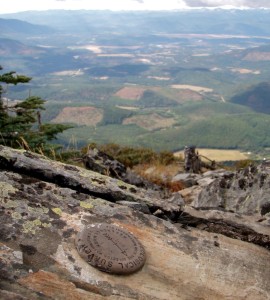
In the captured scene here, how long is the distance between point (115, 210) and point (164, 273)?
5.43ft

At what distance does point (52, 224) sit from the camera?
22.5 feet

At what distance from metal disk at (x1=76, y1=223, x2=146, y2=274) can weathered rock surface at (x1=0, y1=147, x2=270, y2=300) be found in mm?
123

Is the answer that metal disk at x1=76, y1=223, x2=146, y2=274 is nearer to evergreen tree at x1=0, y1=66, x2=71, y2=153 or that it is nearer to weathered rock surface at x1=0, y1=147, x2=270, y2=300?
weathered rock surface at x1=0, y1=147, x2=270, y2=300

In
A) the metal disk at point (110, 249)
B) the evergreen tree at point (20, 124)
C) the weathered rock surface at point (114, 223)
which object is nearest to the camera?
the weathered rock surface at point (114, 223)

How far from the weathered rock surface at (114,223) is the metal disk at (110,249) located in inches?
4.8

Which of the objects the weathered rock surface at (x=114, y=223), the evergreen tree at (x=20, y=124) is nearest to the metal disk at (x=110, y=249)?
the weathered rock surface at (x=114, y=223)

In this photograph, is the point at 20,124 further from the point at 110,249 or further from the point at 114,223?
the point at 110,249

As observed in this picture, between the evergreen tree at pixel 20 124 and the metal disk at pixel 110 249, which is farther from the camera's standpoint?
the evergreen tree at pixel 20 124

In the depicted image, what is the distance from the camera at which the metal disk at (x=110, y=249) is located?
6281 millimetres

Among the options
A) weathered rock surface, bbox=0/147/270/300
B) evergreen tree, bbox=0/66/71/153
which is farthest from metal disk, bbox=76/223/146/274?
evergreen tree, bbox=0/66/71/153

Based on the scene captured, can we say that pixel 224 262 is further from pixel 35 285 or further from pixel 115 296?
pixel 35 285

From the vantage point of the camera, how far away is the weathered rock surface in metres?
5.89

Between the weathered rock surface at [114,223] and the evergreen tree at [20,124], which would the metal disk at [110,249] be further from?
the evergreen tree at [20,124]

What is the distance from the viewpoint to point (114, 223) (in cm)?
748
